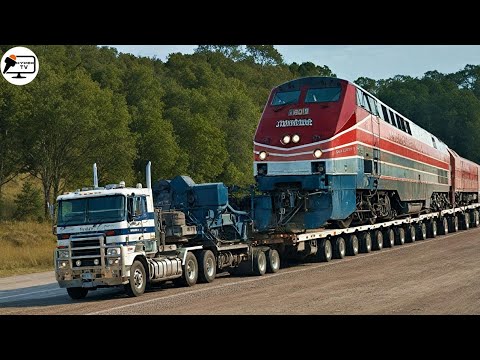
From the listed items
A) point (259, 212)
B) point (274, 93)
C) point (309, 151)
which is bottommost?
point (259, 212)

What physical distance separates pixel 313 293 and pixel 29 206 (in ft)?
104

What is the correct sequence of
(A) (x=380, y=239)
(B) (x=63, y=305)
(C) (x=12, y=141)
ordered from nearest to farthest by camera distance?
(B) (x=63, y=305), (A) (x=380, y=239), (C) (x=12, y=141)

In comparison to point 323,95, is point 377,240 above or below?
below

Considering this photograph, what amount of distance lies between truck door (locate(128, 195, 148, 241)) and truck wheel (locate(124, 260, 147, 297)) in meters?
0.69

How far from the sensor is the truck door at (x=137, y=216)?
18.9 metres

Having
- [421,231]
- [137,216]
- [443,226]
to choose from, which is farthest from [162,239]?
[443,226]

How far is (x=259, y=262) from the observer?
2353 cm

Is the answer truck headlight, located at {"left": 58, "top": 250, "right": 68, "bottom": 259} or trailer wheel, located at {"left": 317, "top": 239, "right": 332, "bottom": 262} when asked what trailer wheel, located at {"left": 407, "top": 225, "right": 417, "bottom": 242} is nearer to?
trailer wheel, located at {"left": 317, "top": 239, "right": 332, "bottom": 262}

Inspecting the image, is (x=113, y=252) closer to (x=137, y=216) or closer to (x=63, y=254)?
(x=137, y=216)
